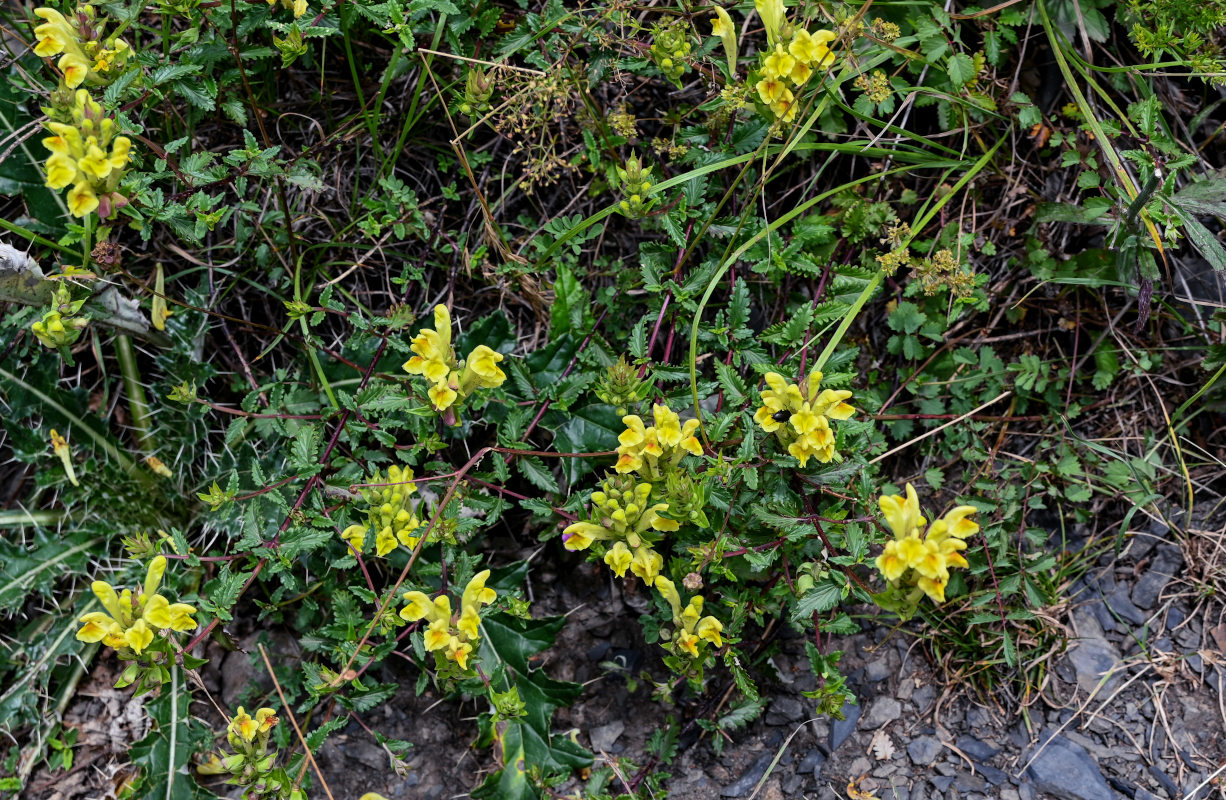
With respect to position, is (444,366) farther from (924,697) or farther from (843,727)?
(924,697)

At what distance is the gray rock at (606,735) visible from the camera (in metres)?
2.85

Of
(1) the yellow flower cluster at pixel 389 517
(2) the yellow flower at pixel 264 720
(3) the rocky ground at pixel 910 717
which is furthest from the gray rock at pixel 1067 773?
(2) the yellow flower at pixel 264 720

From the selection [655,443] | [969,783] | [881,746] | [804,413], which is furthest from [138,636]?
[969,783]

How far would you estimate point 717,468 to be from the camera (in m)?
2.39

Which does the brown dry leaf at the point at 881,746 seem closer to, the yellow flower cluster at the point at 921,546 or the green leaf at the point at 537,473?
the yellow flower cluster at the point at 921,546

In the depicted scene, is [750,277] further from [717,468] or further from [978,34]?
[978,34]

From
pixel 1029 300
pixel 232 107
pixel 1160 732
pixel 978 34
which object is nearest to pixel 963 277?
pixel 1029 300

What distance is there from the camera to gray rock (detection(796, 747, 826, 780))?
107 inches

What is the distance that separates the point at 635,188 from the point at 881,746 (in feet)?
6.06

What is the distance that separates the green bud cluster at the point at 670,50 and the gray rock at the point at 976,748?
2.18 m

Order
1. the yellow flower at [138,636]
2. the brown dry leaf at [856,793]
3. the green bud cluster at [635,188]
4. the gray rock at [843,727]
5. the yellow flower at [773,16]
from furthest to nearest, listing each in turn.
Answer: the gray rock at [843,727]
the brown dry leaf at [856,793]
the green bud cluster at [635,188]
the yellow flower at [773,16]
the yellow flower at [138,636]

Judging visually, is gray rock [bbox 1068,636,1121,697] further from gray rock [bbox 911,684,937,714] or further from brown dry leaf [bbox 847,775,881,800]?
brown dry leaf [bbox 847,775,881,800]

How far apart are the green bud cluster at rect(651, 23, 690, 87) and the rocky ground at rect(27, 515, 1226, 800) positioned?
1579 mm

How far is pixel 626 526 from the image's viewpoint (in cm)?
235
